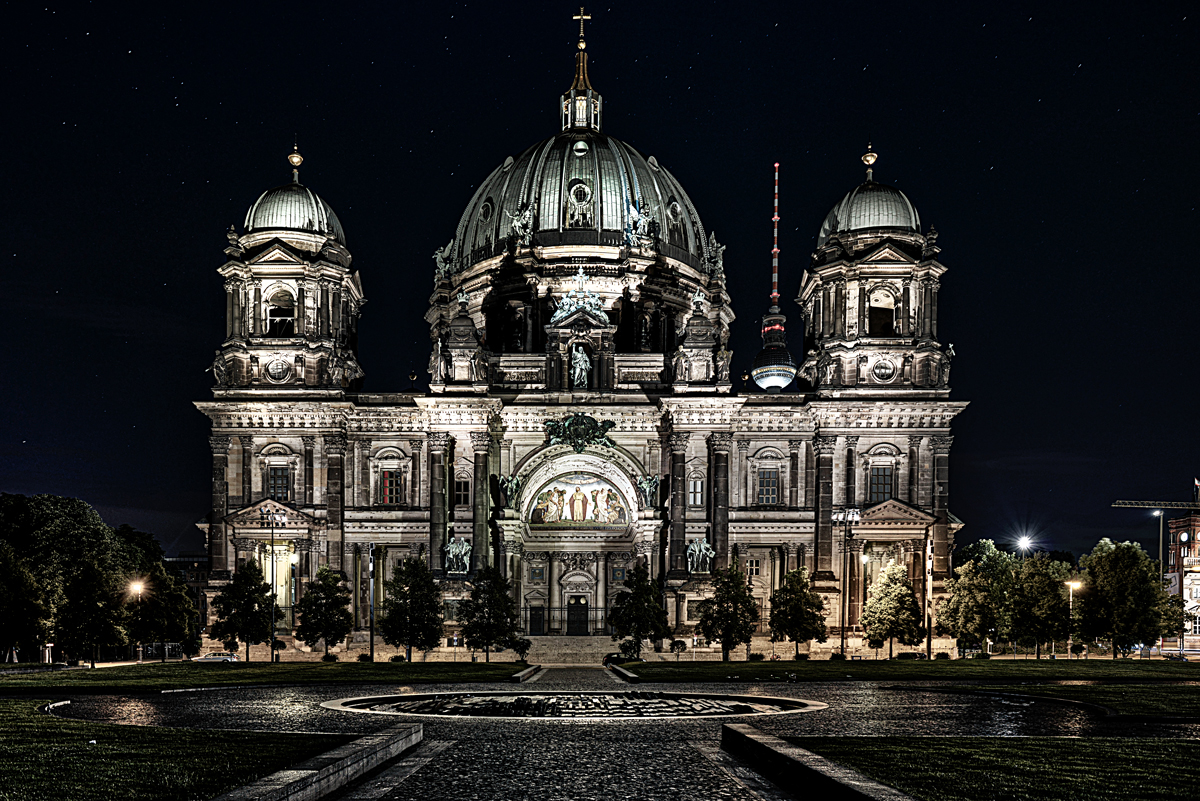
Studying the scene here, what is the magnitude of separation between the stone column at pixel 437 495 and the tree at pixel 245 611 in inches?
482

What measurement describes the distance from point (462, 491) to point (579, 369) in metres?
11.2

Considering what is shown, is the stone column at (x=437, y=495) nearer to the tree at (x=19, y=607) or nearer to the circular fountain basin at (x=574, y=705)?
the tree at (x=19, y=607)

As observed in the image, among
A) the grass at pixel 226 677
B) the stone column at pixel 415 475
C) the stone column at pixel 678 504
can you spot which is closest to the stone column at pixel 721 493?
the stone column at pixel 678 504

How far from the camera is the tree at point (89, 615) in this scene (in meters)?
57.2

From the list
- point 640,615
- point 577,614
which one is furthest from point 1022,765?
point 577,614

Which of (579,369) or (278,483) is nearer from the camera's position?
(579,369)

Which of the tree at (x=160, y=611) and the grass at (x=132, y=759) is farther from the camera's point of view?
the tree at (x=160, y=611)

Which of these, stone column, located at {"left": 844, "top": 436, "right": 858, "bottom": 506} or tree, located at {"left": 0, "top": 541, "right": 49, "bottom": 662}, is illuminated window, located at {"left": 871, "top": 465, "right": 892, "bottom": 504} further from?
tree, located at {"left": 0, "top": 541, "right": 49, "bottom": 662}

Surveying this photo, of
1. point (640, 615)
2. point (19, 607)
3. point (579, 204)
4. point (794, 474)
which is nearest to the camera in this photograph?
point (19, 607)

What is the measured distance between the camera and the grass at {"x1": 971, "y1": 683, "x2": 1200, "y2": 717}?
29188 millimetres

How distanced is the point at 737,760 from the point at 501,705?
1293cm

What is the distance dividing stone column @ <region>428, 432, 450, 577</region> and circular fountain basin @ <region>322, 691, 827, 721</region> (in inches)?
1695

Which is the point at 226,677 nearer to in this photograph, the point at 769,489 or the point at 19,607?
the point at 19,607

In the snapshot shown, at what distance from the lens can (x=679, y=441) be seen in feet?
262
